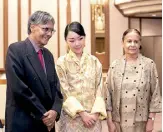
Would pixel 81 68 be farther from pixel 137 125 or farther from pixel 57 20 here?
pixel 57 20

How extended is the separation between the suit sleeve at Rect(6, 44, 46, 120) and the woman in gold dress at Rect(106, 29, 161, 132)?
0.76 metres

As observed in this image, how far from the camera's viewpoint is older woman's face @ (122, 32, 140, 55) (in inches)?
106

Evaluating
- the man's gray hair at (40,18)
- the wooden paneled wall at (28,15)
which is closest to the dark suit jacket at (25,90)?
the man's gray hair at (40,18)

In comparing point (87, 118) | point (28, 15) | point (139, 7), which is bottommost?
point (87, 118)

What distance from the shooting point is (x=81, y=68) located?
2623 mm

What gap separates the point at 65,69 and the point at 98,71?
257 mm

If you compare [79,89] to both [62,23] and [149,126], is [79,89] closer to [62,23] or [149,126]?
[149,126]

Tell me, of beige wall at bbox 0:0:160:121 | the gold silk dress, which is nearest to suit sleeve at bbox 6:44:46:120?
the gold silk dress

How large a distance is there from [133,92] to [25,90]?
36.6 inches

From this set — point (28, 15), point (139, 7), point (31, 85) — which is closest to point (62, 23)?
point (28, 15)

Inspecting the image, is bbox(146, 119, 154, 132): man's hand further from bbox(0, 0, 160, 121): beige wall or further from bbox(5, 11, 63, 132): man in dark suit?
bbox(0, 0, 160, 121): beige wall

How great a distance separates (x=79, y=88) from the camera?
258cm

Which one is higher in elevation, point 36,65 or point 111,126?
point 36,65

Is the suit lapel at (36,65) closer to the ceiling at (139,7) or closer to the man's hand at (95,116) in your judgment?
the man's hand at (95,116)
